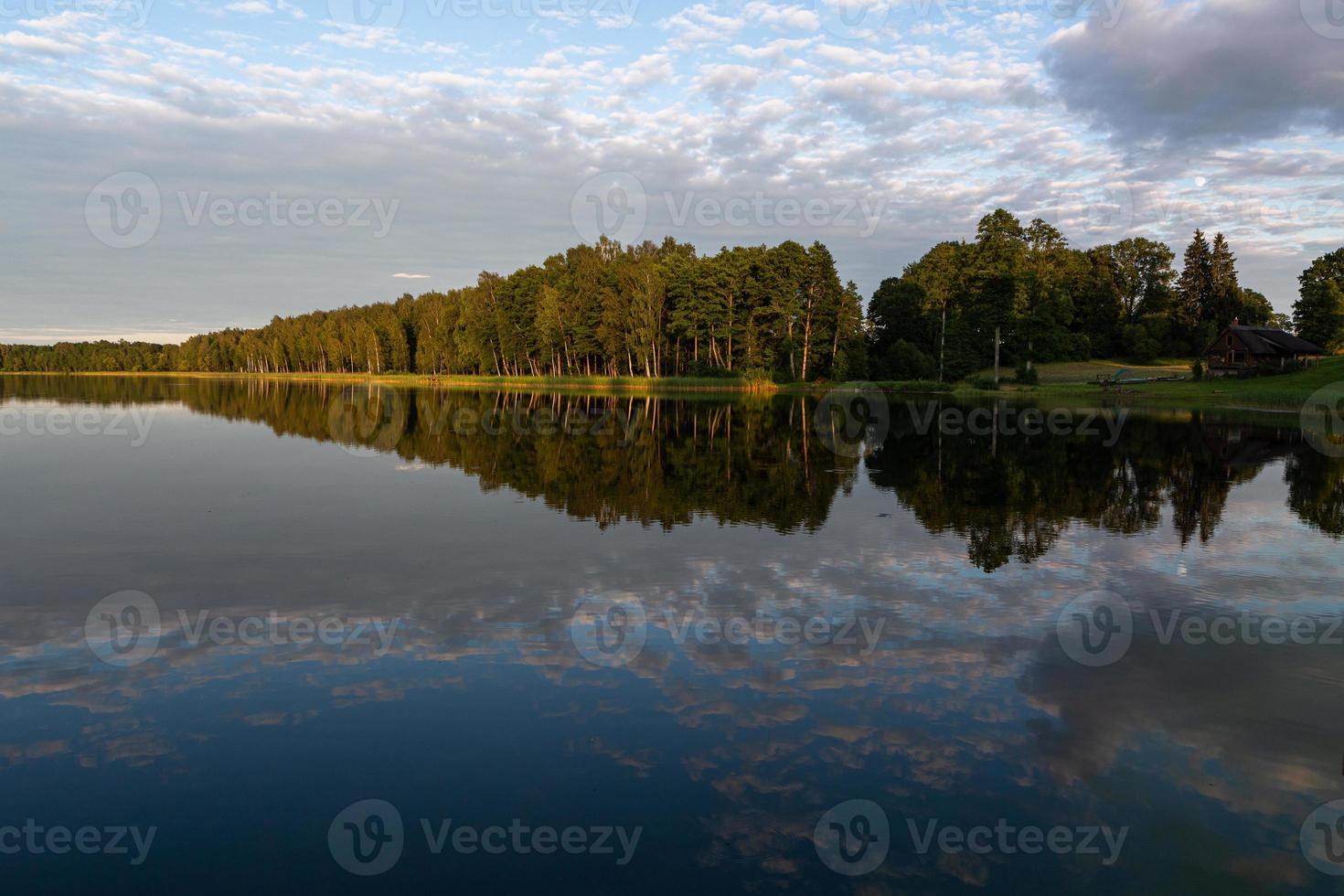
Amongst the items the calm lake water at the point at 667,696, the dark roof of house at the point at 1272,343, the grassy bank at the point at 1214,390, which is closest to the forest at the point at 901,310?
the grassy bank at the point at 1214,390

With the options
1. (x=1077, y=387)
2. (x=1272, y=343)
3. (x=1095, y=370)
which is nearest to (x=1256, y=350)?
(x=1272, y=343)

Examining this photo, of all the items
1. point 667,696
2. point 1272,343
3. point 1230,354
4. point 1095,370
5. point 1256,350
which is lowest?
point 667,696

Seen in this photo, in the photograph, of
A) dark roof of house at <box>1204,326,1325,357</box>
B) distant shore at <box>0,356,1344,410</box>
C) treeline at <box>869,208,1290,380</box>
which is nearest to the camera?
distant shore at <box>0,356,1344,410</box>

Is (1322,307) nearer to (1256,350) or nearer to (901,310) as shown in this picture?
(1256,350)

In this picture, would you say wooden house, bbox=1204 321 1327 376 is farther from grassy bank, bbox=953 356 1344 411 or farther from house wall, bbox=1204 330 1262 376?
grassy bank, bbox=953 356 1344 411

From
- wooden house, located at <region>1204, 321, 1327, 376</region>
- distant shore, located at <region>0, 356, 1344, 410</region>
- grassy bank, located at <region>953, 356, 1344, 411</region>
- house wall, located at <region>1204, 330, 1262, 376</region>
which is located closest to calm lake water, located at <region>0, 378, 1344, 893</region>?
grassy bank, located at <region>953, 356, 1344, 411</region>

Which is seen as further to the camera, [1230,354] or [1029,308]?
[1029,308]

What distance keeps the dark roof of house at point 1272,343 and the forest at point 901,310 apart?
1921cm

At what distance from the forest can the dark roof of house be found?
63.0 feet

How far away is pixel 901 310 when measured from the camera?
10962cm

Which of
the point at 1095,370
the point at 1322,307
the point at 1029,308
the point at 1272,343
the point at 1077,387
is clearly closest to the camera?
the point at 1272,343

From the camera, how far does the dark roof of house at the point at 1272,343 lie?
75375 mm

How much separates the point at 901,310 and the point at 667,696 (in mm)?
108980

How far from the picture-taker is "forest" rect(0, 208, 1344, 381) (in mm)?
97750
